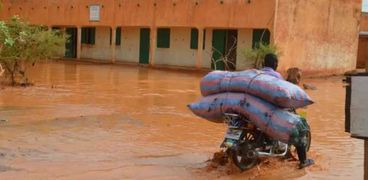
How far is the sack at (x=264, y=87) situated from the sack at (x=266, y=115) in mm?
85

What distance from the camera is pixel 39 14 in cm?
3403

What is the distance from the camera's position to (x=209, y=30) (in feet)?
86.1

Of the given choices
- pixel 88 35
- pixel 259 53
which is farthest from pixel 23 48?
pixel 88 35

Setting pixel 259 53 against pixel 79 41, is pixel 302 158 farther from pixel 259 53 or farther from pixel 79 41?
pixel 79 41

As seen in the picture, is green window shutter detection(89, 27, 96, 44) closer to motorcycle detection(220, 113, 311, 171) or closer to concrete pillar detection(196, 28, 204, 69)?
concrete pillar detection(196, 28, 204, 69)

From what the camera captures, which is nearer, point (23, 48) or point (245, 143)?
point (245, 143)

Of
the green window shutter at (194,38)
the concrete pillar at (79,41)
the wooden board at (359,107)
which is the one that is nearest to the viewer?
the wooden board at (359,107)

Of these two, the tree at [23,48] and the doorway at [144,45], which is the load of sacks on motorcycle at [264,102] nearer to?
the tree at [23,48]

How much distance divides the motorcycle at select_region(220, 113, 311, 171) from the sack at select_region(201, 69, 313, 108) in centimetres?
35

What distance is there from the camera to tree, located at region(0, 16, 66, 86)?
15883mm

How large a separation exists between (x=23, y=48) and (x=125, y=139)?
872 cm

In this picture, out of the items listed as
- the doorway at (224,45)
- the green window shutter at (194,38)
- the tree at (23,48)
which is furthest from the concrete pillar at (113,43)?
the tree at (23,48)

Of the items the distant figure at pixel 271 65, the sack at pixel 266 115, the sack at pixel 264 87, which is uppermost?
the distant figure at pixel 271 65

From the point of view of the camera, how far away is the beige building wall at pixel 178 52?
27.1 meters
